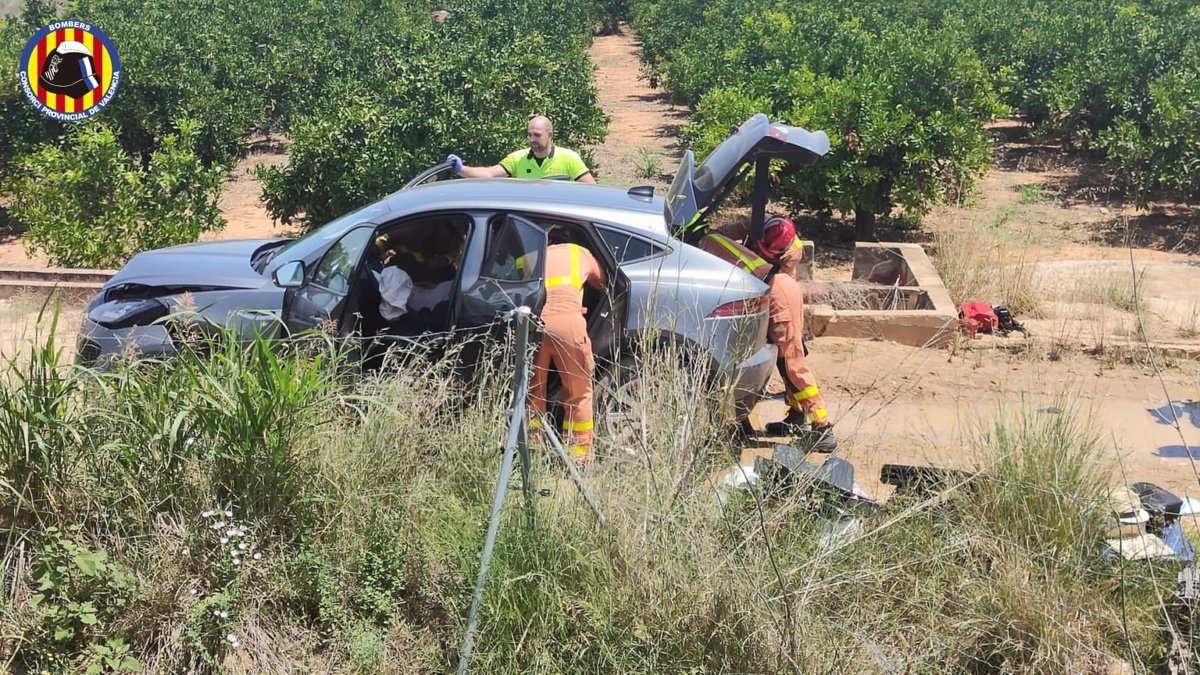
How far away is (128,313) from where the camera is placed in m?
6.20

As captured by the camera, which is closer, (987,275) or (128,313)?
(128,313)

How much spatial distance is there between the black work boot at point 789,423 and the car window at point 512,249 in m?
1.66

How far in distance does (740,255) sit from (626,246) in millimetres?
868

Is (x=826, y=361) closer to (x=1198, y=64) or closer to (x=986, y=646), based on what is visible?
(x=986, y=646)

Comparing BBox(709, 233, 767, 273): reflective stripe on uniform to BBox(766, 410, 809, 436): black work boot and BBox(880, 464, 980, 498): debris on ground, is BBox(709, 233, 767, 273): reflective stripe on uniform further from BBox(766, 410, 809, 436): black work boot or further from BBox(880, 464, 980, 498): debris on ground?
BBox(880, 464, 980, 498): debris on ground

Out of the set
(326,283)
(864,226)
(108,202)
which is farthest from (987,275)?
(108,202)

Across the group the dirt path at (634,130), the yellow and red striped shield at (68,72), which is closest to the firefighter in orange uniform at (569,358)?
the dirt path at (634,130)

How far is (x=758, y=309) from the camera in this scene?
5.77m

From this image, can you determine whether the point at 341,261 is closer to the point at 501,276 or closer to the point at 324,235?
the point at 324,235

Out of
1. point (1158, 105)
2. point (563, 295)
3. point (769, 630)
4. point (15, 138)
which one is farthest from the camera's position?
point (15, 138)

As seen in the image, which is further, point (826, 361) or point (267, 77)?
point (267, 77)

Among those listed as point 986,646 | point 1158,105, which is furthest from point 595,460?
point 1158,105

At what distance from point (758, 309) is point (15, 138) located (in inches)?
493

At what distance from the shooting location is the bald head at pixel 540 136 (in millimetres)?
8180
